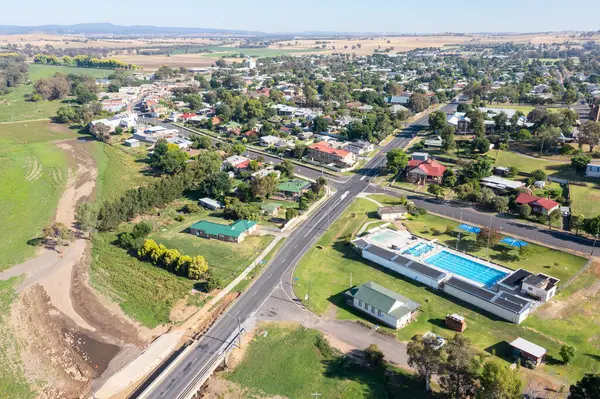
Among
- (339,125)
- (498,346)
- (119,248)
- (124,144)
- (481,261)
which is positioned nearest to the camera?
(498,346)

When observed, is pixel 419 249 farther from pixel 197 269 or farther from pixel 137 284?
pixel 137 284

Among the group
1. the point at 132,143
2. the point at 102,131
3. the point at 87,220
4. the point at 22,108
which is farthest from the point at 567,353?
the point at 22,108

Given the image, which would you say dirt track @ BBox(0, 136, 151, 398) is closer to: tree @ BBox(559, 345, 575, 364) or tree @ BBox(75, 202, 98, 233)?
tree @ BBox(75, 202, 98, 233)

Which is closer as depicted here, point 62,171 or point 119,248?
point 119,248

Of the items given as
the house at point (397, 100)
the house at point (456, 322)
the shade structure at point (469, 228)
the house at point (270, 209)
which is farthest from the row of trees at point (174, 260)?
the house at point (397, 100)

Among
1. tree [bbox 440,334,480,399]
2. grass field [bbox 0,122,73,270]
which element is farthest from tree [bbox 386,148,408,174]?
grass field [bbox 0,122,73,270]

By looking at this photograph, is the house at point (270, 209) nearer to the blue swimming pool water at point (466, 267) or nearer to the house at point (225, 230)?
the house at point (225, 230)

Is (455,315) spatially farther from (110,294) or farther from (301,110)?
(301,110)

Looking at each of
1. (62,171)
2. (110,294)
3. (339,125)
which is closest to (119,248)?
(110,294)

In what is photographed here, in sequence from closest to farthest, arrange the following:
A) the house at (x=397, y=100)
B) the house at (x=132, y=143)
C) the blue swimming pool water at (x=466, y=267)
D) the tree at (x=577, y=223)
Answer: the blue swimming pool water at (x=466, y=267) → the tree at (x=577, y=223) → the house at (x=132, y=143) → the house at (x=397, y=100)
